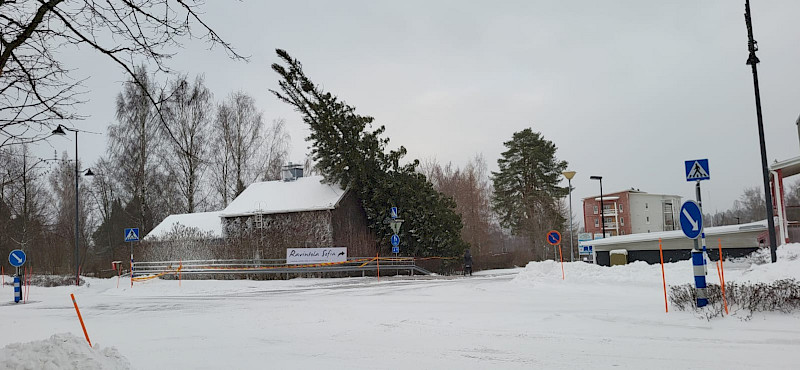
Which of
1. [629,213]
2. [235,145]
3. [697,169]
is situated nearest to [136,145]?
[235,145]

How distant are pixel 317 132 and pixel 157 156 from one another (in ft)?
56.2

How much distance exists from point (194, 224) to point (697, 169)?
34885 mm

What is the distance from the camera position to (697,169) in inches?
483

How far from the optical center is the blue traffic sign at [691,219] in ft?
A: 36.1

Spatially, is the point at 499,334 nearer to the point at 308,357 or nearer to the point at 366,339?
the point at 366,339

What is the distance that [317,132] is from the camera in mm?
36188

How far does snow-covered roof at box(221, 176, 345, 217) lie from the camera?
35969 mm

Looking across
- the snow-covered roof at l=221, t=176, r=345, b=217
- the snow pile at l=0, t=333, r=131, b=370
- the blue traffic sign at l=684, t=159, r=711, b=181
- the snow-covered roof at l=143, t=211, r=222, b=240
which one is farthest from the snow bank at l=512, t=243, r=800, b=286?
the snow-covered roof at l=143, t=211, r=222, b=240

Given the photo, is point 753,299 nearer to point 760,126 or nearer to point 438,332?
point 438,332

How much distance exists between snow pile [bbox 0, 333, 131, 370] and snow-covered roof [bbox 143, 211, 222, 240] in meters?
32.5

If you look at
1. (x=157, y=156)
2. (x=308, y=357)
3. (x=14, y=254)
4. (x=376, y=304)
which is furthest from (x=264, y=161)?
(x=308, y=357)

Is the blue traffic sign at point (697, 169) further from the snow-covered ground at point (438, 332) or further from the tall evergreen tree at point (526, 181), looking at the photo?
the tall evergreen tree at point (526, 181)

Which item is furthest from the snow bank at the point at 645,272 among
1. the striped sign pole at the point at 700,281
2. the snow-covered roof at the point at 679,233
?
the snow-covered roof at the point at 679,233

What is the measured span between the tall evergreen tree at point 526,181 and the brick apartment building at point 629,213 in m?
32.2
